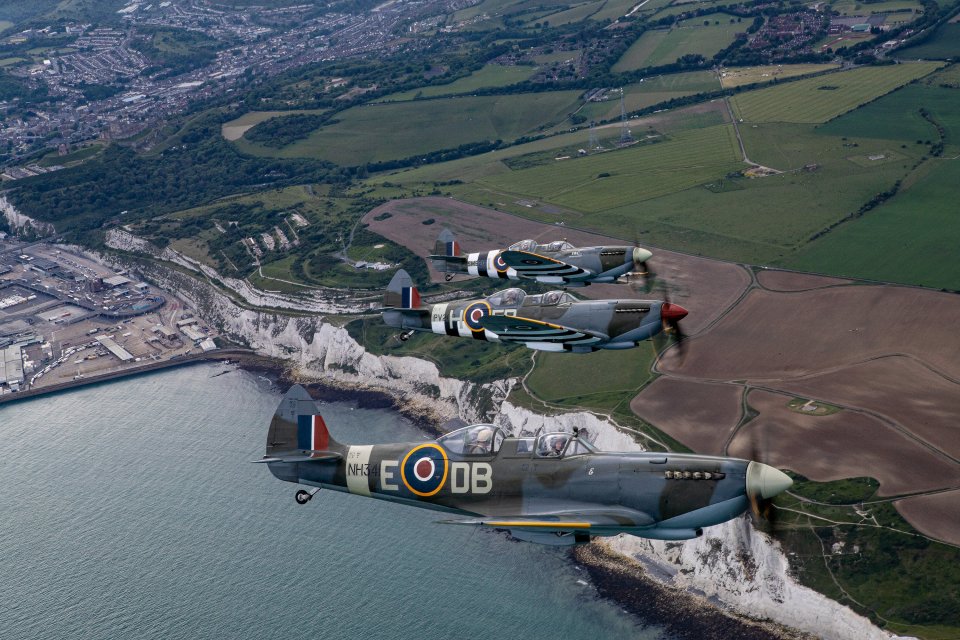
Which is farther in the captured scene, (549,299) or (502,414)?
(502,414)

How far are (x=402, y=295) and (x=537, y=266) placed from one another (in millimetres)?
10809

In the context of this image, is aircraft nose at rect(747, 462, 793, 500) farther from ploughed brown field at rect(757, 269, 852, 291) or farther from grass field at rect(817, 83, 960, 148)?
grass field at rect(817, 83, 960, 148)

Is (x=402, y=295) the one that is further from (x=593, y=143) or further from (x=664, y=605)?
(x=593, y=143)

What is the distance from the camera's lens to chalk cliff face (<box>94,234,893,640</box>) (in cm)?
7288

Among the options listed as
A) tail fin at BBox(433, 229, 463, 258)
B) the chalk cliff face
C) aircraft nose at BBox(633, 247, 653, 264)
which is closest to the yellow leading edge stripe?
aircraft nose at BBox(633, 247, 653, 264)

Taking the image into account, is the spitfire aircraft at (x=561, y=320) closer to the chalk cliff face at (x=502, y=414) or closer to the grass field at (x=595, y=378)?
the chalk cliff face at (x=502, y=414)

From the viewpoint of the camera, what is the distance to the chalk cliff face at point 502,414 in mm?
72875

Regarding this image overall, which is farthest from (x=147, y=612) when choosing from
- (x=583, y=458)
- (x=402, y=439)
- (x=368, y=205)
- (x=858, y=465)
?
(x=368, y=205)

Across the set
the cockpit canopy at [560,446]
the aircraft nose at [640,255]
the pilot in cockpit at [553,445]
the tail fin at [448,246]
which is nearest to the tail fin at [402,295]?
the tail fin at [448,246]

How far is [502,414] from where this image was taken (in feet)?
335

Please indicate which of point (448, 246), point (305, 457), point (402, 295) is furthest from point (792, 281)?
point (305, 457)

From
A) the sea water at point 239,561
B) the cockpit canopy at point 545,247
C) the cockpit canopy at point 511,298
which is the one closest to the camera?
the cockpit canopy at point 511,298

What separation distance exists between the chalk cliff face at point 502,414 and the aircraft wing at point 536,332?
869 inches

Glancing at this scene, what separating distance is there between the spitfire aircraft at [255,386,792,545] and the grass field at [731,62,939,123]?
472 ft
